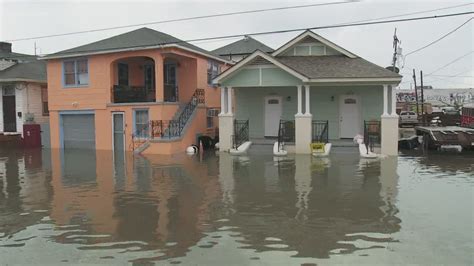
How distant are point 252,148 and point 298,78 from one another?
Result: 373 cm

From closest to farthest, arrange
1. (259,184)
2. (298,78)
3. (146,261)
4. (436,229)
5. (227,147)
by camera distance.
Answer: (146,261) < (436,229) < (259,184) < (298,78) < (227,147)

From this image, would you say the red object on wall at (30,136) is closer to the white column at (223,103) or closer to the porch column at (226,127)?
the porch column at (226,127)

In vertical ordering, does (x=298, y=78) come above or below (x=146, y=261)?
above

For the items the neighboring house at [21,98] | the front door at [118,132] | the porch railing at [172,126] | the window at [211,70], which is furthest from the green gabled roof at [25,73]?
the window at [211,70]

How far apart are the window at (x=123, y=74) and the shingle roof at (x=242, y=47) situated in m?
10.8

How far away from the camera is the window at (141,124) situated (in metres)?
20.9

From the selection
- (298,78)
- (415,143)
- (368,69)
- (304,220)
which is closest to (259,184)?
(304,220)

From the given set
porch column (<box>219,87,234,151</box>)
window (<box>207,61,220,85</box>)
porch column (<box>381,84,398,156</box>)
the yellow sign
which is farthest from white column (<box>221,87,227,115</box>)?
porch column (<box>381,84,398,156</box>)

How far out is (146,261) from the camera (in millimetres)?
5711

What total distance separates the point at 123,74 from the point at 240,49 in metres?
12.5

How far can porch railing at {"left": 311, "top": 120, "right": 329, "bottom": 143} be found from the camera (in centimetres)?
2008

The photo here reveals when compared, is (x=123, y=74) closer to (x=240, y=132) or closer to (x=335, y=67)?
(x=240, y=132)

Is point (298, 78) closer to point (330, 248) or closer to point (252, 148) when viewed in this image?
point (252, 148)

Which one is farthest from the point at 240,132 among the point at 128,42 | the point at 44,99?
the point at 44,99
